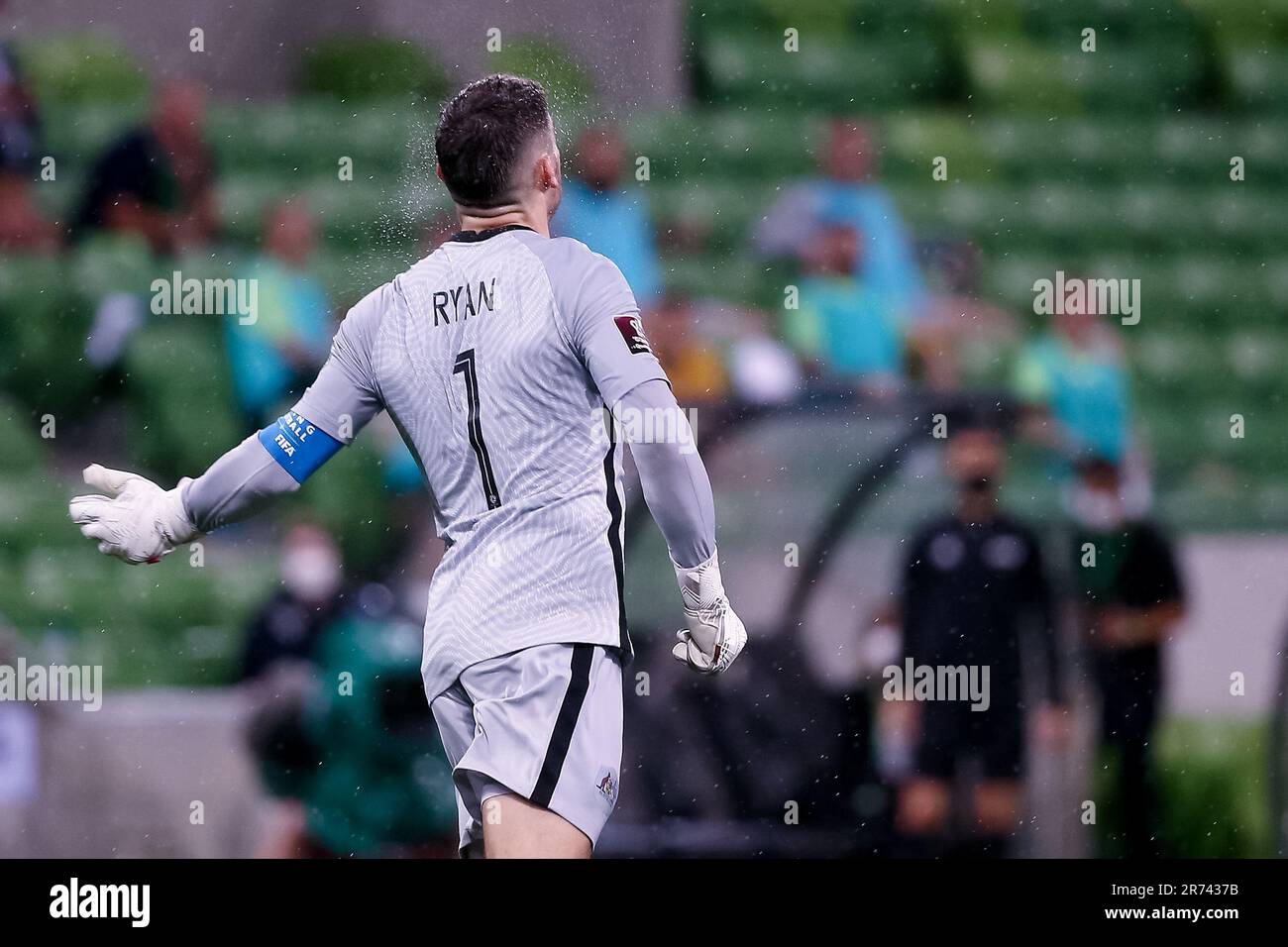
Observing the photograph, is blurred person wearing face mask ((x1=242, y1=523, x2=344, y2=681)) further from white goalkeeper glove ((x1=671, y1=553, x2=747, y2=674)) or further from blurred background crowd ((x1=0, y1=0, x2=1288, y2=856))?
white goalkeeper glove ((x1=671, y1=553, x2=747, y2=674))

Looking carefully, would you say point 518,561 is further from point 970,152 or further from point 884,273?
point 970,152

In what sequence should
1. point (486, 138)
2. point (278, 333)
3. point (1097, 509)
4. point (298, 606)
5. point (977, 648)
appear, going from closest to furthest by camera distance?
point (486, 138), point (977, 648), point (298, 606), point (278, 333), point (1097, 509)

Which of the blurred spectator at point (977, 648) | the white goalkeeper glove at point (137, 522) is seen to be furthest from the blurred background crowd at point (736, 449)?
the white goalkeeper glove at point (137, 522)

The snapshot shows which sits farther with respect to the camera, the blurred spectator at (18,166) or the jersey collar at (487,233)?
the blurred spectator at (18,166)

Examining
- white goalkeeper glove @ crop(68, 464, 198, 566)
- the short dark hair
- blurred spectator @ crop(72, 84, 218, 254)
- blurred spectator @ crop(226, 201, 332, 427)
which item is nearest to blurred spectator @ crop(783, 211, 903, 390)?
blurred spectator @ crop(226, 201, 332, 427)

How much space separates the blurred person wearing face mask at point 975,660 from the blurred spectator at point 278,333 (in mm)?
1788

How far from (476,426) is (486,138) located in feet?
1.50

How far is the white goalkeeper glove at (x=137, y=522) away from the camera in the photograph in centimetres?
293

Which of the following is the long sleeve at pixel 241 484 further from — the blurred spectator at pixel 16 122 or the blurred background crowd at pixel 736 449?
the blurred spectator at pixel 16 122

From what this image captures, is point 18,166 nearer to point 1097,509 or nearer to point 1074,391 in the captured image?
point 1074,391

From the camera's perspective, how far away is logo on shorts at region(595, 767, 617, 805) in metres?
2.68

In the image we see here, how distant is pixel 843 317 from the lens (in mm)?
5457

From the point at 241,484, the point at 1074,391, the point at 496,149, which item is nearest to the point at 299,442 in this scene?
the point at 241,484

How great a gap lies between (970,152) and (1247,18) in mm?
1501
